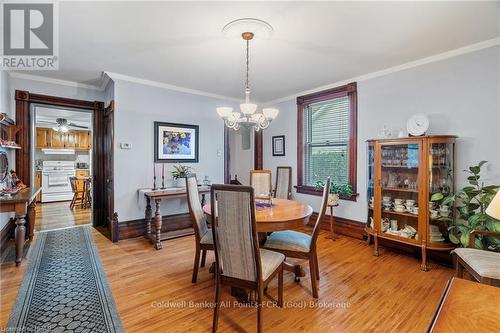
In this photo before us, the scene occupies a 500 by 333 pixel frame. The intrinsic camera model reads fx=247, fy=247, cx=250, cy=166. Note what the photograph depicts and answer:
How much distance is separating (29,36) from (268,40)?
2.42 meters

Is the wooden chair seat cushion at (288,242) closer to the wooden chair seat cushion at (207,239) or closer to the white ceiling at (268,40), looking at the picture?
the wooden chair seat cushion at (207,239)

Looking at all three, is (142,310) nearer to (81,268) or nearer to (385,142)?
(81,268)

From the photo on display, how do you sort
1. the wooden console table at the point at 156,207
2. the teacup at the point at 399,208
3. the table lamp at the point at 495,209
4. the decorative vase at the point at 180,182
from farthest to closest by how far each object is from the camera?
1. the decorative vase at the point at 180,182
2. the wooden console table at the point at 156,207
3. the teacup at the point at 399,208
4. the table lamp at the point at 495,209

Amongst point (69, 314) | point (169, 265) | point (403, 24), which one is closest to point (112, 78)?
point (169, 265)

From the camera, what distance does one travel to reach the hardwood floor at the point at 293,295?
185 cm

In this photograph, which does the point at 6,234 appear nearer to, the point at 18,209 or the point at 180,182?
the point at 18,209

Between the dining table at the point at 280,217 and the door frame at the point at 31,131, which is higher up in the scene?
the door frame at the point at 31,131

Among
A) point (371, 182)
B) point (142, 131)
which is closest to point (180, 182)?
point (142, 131)

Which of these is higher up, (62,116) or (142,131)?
(62,116)

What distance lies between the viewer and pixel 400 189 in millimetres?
3115

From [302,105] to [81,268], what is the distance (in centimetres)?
412

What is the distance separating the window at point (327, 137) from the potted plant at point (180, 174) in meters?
2.07

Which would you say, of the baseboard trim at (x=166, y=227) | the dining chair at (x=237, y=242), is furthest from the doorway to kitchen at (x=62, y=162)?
the dining chair at (x=237, y=242)

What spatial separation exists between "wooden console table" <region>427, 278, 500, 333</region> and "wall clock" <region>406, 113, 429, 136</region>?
2331 mm
